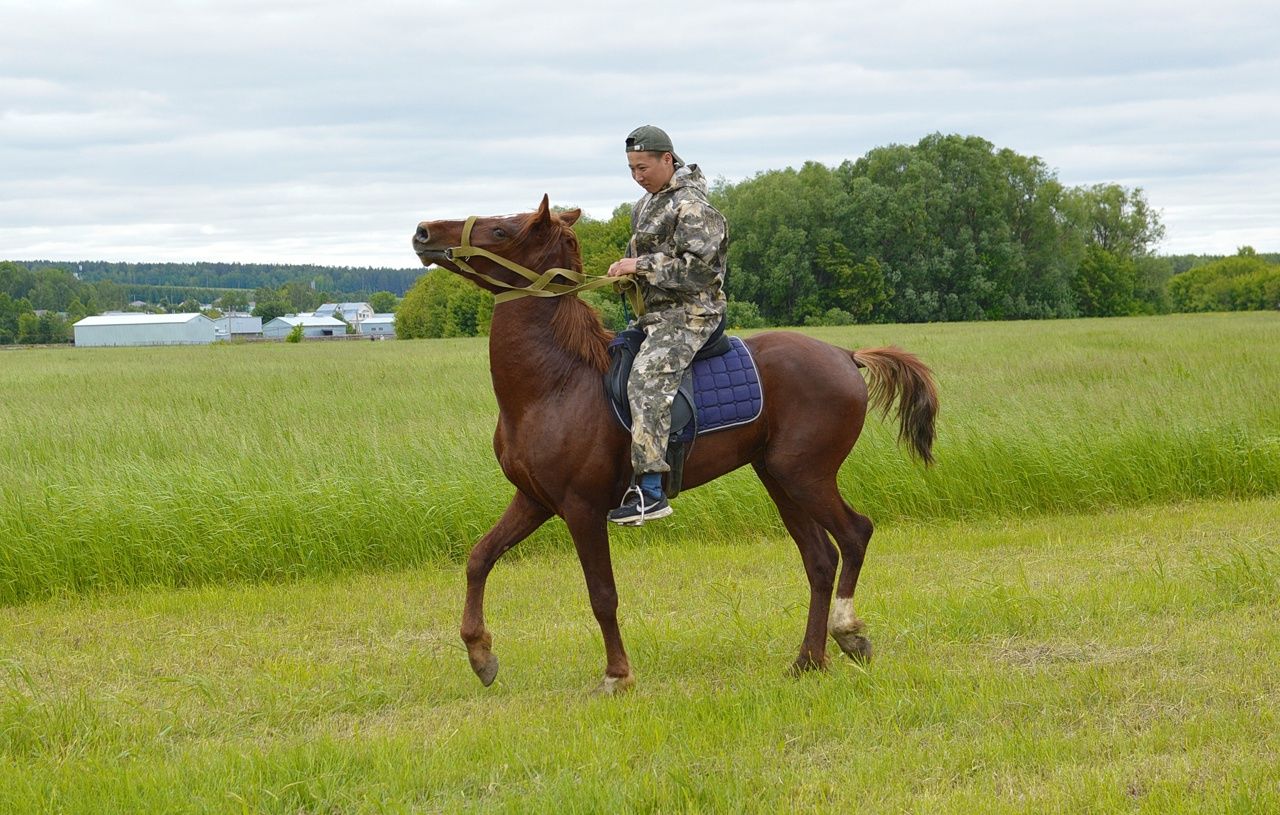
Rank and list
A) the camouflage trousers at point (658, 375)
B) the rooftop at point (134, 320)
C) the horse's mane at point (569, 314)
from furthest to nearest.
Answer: the rooftop at point (134, 320) → the horse's mane at point (569, 314) → the camouflage trousers at point (658, 375)

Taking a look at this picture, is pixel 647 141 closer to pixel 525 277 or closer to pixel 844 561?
pixel 525 277

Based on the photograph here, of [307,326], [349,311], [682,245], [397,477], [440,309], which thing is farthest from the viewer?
[349,311]

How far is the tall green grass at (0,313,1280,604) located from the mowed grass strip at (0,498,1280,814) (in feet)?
2.14

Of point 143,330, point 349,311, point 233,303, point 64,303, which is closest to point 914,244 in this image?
point 143,330

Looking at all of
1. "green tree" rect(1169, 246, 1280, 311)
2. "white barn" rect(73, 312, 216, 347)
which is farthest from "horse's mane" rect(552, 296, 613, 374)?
"white barn" rect(73, 312, 216, 347)

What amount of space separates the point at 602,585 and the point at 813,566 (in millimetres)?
1229

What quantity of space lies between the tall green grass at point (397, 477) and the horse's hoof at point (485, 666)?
12.9 ft

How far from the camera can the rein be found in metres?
5.93

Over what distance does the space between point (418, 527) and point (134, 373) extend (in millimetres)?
22874

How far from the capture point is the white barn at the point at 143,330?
4171 inches

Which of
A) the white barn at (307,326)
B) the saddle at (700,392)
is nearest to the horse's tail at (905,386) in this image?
the saddle at (700,392)

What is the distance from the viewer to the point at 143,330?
11262cm

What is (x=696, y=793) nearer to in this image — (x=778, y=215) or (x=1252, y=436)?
(x=1252, y=436)

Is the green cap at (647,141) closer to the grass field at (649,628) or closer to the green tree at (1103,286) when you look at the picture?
the grass field at (649,628)
